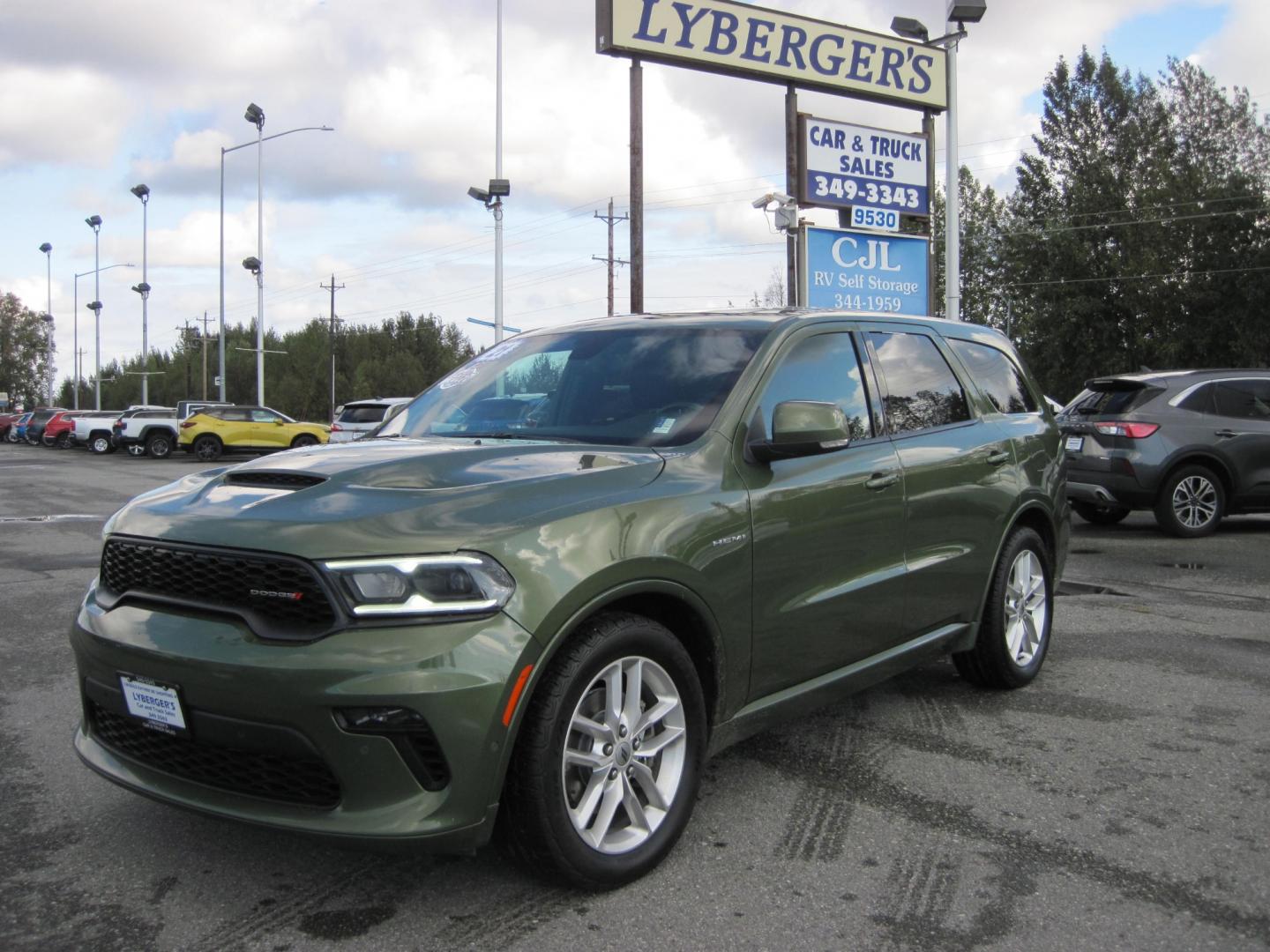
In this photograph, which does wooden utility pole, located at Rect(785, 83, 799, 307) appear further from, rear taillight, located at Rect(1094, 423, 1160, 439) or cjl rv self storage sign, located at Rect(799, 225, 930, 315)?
rear taillight, located at Rect(1094, 423, 1160, 439)

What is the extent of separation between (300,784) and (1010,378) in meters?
4.20

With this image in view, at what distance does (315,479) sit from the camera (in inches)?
124

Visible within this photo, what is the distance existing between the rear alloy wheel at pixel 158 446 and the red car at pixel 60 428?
1063cm

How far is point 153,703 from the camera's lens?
293cm

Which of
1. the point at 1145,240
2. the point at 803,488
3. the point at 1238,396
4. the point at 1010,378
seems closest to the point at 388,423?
the point at 803,488

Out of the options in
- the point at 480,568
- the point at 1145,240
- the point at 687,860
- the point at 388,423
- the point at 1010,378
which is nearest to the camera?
the point at 480,568

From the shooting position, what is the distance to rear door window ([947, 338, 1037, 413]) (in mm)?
5312

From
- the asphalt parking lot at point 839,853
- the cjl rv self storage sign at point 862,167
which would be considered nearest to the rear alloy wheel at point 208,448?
the cjl rv self storage sign at point 862,167

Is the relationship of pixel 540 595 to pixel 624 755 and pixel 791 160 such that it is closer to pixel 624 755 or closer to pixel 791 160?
pixel 624 755

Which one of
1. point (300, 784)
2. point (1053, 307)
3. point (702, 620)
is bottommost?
point (300, 784)

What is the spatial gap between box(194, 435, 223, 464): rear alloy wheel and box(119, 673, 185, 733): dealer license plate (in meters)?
31.7

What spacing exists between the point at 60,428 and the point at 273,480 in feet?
153

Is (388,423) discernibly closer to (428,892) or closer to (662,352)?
(662,352)

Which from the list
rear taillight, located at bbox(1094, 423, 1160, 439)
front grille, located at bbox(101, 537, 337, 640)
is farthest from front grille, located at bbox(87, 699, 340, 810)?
rear taillight, located at bbox(1094, 423, 1160, 439)
